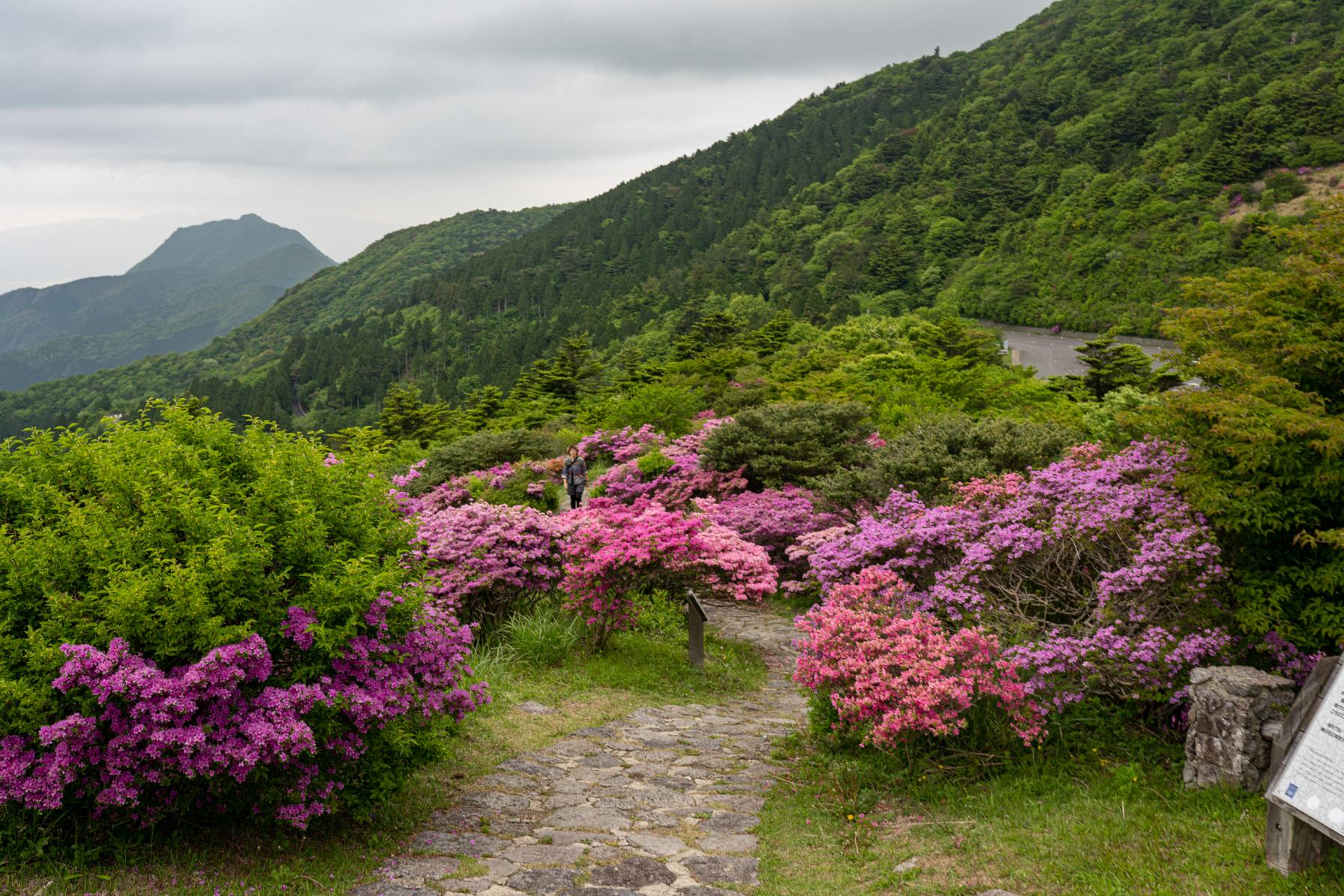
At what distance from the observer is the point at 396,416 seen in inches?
1484

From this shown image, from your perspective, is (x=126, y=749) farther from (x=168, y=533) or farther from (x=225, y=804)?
(x=168, y=533)

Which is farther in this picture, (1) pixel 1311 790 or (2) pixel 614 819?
(2) pixel 614 819

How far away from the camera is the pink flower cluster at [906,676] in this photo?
18.0 ft

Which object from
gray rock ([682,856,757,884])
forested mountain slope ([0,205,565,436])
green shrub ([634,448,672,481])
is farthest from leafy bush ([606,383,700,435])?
forested mountain slope ([0,205,565,436])

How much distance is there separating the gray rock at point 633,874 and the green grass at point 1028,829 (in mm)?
535

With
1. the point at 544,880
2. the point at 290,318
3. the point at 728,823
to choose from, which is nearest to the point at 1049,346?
the point at 728,823

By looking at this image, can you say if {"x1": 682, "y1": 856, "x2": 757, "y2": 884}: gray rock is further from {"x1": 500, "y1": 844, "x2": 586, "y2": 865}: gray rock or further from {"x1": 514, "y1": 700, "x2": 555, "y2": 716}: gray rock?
{"x1": 514, "y1": 700, "x2": 555, "y2": 716}: gray rock

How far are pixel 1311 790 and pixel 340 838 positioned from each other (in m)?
4.68

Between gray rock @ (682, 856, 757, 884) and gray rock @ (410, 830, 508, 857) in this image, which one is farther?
gray rock @ (410, 830, 508, 857)

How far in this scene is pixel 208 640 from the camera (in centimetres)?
416

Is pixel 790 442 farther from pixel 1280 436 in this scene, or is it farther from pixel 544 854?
pixel 544 854

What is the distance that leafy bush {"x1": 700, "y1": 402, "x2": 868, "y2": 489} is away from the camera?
1443 centimetres

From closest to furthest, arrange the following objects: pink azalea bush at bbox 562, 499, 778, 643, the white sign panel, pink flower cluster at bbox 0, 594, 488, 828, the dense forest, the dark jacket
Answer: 1. the white sign panel
2. pink flower cluster at bbox 0, 594, 488, 828
3. pink azalea bush at bbox 562, 499, 778, 643
4. the dark jacket
5. the dense forest

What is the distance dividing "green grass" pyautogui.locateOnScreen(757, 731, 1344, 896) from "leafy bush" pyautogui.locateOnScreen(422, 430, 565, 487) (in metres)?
17.0
